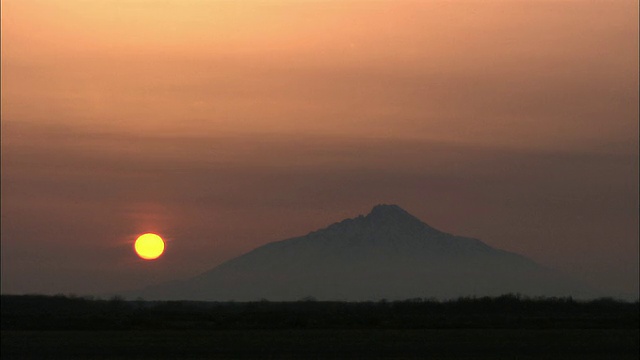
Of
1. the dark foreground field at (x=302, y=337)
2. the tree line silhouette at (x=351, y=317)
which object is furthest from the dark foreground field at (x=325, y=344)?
the tree line silhouette at (x=351, y=317)

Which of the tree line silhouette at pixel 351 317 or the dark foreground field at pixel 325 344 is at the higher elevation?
the tree line silhouette at pixel 351 317

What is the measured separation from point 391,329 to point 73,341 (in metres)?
→ 12.4

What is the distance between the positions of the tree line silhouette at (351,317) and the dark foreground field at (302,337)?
8cm

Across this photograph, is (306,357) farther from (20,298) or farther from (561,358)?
(20,298)

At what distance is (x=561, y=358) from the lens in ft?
104

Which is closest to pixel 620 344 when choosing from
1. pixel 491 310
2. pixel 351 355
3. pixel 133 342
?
pixel 351 355

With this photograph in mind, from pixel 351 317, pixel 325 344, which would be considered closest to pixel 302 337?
pixel 325 344

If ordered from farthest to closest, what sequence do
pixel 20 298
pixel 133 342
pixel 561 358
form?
1. pixel 20 298
2. pixel 133 342
3. pixel 561 358

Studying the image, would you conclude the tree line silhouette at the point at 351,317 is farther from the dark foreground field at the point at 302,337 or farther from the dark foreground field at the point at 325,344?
the dark foreground field at the point at 325,344

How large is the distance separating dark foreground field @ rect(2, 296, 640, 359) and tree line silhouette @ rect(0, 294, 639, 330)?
0.25ft

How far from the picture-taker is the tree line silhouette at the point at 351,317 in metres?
46.6

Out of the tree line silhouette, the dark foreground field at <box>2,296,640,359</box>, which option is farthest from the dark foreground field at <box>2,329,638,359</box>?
the tree line silhouette

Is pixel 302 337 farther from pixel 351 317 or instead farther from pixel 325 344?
pixel 351 317

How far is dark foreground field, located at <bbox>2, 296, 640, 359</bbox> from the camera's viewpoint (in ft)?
108
